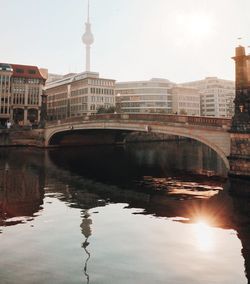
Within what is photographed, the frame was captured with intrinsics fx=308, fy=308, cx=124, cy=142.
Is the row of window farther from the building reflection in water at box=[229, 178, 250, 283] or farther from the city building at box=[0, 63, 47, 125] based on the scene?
the building reflection in water at box=[229, 178, 250, 283]

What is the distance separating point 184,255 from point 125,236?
3.23 m

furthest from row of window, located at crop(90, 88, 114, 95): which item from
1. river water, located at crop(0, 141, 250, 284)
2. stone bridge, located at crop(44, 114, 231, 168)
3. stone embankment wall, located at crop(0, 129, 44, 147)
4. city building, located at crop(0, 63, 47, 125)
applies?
river water, located at crop(0, 141, 250, 284)

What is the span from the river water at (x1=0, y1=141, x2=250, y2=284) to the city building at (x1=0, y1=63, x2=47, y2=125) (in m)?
72.2

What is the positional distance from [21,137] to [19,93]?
28372mm

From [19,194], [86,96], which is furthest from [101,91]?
[19,194]

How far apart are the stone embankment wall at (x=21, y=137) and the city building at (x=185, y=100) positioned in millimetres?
86410

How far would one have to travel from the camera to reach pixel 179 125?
3434 centimetres

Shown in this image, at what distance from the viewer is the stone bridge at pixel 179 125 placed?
99.4ft

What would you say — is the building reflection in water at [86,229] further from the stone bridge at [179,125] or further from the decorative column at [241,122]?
the stone bridge at [179,125]

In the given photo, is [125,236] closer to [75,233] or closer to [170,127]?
[75,233]

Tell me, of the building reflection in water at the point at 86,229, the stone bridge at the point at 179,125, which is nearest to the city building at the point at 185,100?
the stone bridge at the point at 179,125

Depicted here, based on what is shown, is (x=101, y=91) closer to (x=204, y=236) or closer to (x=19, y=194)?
(x=19, y=194)

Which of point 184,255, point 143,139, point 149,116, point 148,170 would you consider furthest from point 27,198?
point 143,139

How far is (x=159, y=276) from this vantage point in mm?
10234
